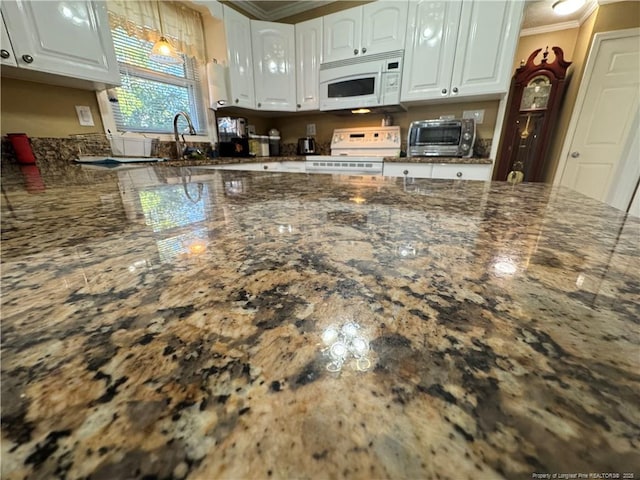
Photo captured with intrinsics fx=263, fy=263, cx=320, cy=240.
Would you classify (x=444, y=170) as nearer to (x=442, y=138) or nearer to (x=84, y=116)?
(x=442, y=138)

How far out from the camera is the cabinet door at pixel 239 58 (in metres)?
2.40

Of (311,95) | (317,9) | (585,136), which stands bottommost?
(585,136)

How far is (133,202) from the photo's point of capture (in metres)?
0.53

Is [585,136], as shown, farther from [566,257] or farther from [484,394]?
[484,394]

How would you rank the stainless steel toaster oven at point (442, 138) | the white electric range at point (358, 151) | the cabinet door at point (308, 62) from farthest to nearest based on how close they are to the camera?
the cabinet door at point (308, 62) < the white electric range at point (358, 151) < the stainless steel toaster oven at point (442, 138)

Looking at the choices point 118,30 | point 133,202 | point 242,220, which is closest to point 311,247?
point 242,220

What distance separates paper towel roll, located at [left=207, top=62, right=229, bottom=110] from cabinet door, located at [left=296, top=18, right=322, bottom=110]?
29.3 inches

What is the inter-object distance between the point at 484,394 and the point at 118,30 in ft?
9.96

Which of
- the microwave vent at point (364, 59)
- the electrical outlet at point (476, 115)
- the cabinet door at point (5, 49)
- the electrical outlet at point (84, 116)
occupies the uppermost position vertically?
the microwave vent at point (364, 59)

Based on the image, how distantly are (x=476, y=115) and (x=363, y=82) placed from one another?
111 centimetres

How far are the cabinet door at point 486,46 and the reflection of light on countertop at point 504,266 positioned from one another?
2.50 metres

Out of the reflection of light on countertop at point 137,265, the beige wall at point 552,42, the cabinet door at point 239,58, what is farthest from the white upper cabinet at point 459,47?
the reflection of light on countertop at point 137,265

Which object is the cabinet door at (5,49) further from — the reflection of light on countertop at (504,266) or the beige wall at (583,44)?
the beige wall at (583,44)

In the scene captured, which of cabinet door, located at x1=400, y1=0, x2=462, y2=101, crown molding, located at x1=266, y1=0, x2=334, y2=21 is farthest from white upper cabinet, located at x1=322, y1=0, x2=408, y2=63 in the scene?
crown molding, located at x1=266, y1=0, x2=334, y2=21
